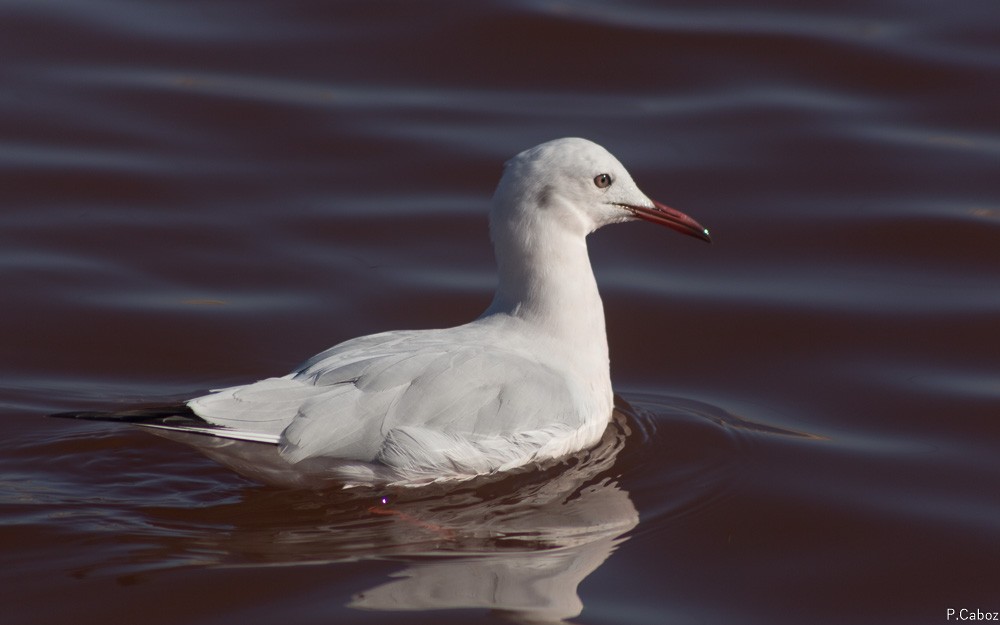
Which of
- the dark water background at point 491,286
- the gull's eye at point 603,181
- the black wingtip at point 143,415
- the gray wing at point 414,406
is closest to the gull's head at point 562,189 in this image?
the gull's eye at point 603,181

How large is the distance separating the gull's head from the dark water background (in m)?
1.10

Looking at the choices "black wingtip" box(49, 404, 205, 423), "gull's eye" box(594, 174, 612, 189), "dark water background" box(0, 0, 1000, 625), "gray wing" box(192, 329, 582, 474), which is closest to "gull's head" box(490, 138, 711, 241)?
"gull's eye" box(594, 174, 612, 189)

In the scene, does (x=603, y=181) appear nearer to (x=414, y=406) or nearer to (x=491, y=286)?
(x=414, y=406)

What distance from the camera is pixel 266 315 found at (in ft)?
28.3

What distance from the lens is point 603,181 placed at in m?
7.29

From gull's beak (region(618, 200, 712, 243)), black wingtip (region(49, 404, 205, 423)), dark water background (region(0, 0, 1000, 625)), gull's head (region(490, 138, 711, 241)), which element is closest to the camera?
black wingtip (region(49, 404, 205, 423))

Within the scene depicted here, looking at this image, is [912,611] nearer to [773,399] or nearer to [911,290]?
[773,399]

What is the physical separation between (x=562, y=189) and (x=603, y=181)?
23 centimetres

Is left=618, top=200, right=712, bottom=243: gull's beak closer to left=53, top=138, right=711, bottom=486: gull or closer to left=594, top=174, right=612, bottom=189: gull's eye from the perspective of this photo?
left=53, top=138, right=711, bottom=486: gull

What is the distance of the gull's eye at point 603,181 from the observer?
726 cm

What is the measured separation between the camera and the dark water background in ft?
20.2

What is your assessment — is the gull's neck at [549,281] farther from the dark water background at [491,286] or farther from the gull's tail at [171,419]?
the gull's tail at [171,419]

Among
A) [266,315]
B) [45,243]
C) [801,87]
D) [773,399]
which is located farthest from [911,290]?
[45,243]

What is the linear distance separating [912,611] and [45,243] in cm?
571
